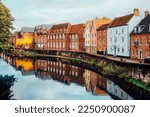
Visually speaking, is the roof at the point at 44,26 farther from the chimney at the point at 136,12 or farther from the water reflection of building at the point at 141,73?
the water reflection of building at the point at 141,73

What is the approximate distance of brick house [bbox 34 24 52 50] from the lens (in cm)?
646

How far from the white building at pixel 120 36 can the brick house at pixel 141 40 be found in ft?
0.32

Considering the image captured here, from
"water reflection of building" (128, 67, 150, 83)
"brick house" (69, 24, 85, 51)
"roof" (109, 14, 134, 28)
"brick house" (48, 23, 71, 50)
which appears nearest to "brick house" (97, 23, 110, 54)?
"roof" (109, 14, 134, 28)

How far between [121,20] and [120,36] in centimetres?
44

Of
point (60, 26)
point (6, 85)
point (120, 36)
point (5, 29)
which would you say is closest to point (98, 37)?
point (120, 36)

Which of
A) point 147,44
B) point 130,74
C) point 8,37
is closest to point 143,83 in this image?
point 130,74

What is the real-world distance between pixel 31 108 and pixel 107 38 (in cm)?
259

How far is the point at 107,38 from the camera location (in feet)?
22.6

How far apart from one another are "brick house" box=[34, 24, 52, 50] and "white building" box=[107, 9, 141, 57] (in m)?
1.22

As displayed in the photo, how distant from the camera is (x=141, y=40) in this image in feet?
22.1

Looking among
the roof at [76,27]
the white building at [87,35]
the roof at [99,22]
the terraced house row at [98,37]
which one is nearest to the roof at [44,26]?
the terraced house row at [98,37]

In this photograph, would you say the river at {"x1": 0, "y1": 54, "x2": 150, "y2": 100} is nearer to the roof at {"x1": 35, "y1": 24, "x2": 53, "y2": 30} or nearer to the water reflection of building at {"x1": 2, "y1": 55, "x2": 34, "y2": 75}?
the water reflection of building at {"x1": 2, "y1": 55, "x2": 34, "y2": 75}

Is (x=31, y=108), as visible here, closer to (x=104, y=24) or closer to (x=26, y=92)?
(x=26, y=92)

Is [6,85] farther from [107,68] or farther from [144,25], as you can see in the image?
[107,68]
